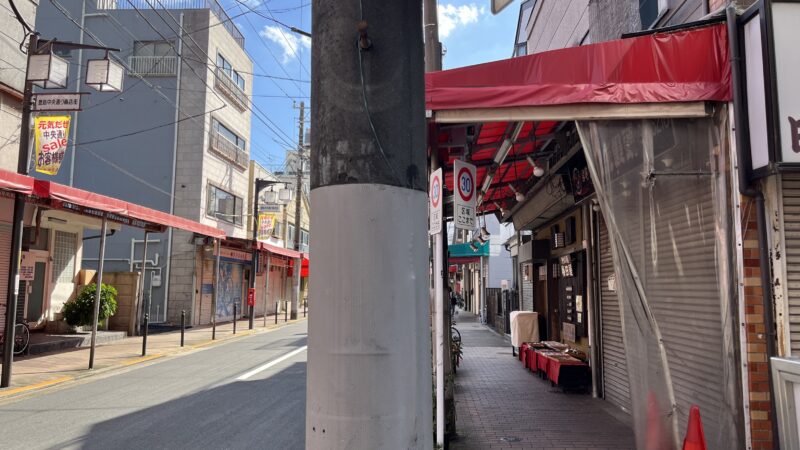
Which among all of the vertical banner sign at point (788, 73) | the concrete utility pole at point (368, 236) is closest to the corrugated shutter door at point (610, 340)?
the vertical banner sign at point (788, 73)

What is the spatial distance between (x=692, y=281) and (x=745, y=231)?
0.67 metres

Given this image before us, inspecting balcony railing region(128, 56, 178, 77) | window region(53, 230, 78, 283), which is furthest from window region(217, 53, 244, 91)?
window region(53, 230, 78, 283)

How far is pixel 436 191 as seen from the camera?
5934 mm

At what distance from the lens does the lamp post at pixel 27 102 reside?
9.93 meters

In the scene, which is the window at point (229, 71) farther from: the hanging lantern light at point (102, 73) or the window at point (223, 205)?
the hanging lantern light at point (102, 73)

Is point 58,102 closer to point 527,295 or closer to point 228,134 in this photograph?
point 527,295

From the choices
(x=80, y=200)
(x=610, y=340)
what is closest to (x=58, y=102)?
(x=80, y=200)

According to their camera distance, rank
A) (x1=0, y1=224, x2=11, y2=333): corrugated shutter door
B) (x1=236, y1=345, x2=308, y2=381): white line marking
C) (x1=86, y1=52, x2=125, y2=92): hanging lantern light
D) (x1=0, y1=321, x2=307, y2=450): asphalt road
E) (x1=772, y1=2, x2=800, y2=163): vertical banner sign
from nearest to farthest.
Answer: (x1=772, y1=2, x2=800, y2=163): vertical banner sign < (x1=0, y1=321, x2=307, y2=450): asphalt road < (x1=236, y1=345, x2=308, y2=381): white line marking < (x1=86, y1=52, x2=125, y2=92): hanging lantern light < (x1=0, y1=224, x2=11, y2=333): corrugated shutter door

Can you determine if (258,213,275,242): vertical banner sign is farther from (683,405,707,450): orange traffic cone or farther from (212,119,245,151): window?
(683,405,707,450): orange traffic cone

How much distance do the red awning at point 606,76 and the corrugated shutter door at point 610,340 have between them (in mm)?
3551

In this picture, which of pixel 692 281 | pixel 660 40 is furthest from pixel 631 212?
pixel 660 40

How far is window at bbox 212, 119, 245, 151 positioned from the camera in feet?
85.4

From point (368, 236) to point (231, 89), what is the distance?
92.2 feet

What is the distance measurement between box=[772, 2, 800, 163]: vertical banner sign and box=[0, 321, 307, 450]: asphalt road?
19.3 ft
